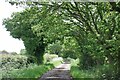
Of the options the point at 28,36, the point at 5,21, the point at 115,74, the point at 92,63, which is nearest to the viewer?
the point at 115,74

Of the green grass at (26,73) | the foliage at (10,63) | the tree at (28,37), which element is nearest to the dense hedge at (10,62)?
the foliage at (10,63)

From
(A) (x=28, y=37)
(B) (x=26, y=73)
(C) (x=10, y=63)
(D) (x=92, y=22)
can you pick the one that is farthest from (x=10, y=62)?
(A) (x=28, y=37)

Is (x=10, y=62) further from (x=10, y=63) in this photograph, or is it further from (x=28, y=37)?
(x=28, y=37)

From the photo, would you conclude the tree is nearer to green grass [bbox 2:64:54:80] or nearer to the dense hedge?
the dense hedge

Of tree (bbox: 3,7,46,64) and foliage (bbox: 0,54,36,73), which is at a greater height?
tree (bbox: 3,7,46,64)

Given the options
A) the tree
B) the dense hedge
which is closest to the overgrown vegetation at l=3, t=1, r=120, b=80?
the dense hedge

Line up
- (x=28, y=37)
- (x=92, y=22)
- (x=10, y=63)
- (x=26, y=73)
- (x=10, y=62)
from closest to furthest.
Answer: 1. (x=92, y=22)
2. (x=10, y=63)
3. (x=10, y=62)
4. (x=26, y=73)
5. (x=28, y=37)

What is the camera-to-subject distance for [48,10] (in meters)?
13.8

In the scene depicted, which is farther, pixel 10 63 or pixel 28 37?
pixel 28 37

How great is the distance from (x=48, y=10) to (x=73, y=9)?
2086mm

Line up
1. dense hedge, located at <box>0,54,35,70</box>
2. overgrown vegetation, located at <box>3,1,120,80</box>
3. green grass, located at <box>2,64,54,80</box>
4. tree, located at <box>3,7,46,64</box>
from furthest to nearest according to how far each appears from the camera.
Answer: tree, located at <box>3,7,46,64</box> < dense hedge, located at <box>0,54,35,70</box> < green grass, located at <box>2,64,54,80</box> < overgrown vegetation, located at <box>3,1,120,80</box>

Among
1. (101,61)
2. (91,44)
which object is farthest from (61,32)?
(91,44)

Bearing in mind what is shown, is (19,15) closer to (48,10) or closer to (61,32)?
(48,10)

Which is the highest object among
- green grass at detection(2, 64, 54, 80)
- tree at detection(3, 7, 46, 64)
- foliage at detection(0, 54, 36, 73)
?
tree at detection(3, 7, 46, 64)
